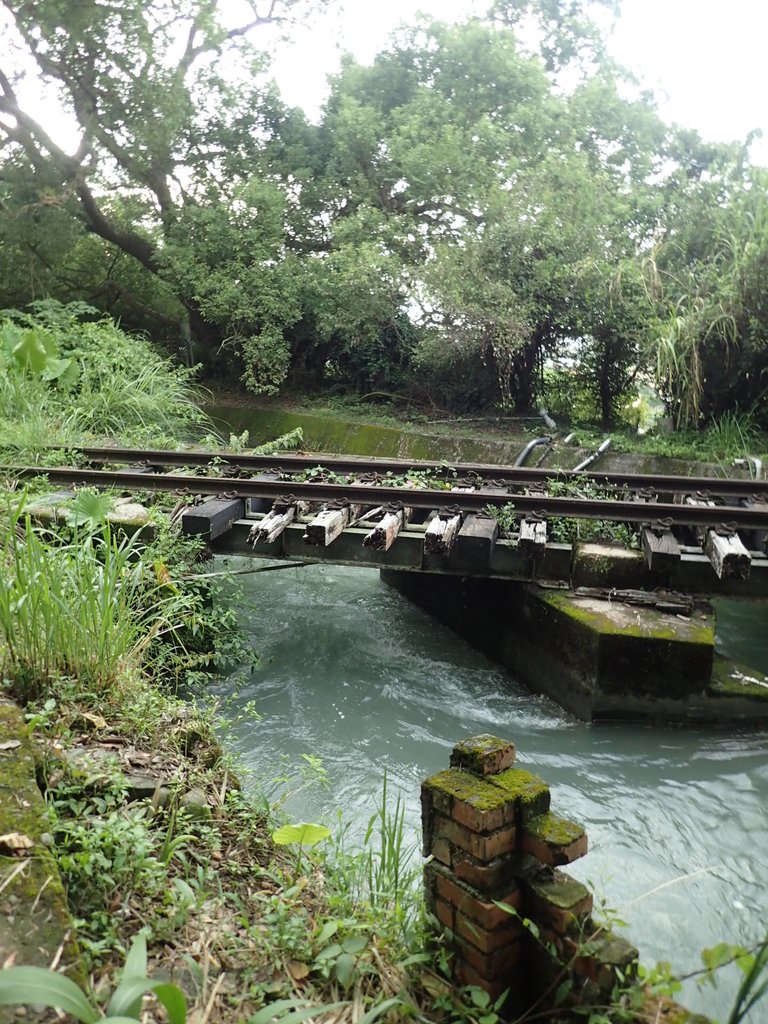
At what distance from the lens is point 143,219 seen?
1373 cm

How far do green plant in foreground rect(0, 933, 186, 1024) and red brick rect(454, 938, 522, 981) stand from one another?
33.7 inches

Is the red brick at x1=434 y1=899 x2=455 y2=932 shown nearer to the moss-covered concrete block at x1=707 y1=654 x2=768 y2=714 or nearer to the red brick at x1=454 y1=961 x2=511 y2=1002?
the red brick at x1=454 y1=961 x2=511 y2=1002

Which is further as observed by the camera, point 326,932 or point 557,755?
point 557,755

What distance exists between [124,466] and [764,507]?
517 centimetres

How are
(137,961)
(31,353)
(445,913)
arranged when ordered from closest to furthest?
(137,961) → (445,913) → (31,353)

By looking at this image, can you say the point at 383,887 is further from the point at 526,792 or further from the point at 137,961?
the point at 137,961

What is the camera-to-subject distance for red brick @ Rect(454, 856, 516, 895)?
6.17ft

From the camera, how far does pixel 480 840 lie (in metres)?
1.87

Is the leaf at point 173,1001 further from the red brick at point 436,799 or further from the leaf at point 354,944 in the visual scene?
the red brick at point 436,799

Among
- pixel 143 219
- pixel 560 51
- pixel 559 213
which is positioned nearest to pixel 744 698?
pixel 559 213

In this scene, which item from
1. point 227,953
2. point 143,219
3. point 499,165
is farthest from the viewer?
point 143,219

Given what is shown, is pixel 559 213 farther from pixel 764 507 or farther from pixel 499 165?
pixel 764 507

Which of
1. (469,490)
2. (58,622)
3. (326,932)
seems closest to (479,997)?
(326,932)

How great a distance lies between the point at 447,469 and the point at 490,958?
174 inches
